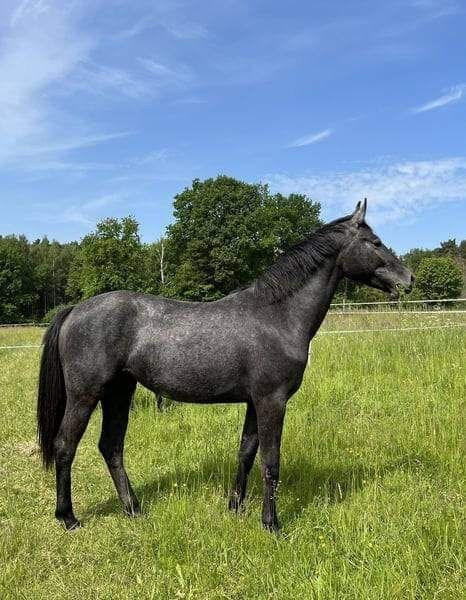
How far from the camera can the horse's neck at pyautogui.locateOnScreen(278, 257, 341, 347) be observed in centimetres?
404

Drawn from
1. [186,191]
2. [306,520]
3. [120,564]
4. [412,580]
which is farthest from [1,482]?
[186,191]

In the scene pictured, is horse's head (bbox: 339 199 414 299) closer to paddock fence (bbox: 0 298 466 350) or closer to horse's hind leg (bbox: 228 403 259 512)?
horse's hind leg (bbox: 228 403 259 512)

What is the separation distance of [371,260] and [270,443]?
1.66 m

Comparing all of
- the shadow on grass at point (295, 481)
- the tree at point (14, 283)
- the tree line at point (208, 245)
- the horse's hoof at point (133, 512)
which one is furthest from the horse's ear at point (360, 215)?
the tree at point (14, 283)

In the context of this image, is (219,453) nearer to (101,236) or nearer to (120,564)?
(120,564)

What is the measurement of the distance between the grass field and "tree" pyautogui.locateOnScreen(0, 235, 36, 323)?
5505cm

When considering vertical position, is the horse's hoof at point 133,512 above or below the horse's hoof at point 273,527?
below

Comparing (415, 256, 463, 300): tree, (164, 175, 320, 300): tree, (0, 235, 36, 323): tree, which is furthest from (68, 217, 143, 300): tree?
(415, 256, 463, 300): tree

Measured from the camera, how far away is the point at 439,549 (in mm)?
3285

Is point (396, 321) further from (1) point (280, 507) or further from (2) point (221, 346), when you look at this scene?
(2) point (221, 346)

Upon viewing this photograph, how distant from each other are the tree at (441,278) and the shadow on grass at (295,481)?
5544 cm

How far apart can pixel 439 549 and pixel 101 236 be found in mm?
41723

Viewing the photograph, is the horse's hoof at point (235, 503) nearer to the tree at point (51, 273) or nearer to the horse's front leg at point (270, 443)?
the horse's front leg at point (270, 443)

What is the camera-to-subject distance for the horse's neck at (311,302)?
4039 mm
